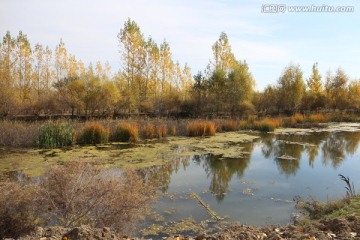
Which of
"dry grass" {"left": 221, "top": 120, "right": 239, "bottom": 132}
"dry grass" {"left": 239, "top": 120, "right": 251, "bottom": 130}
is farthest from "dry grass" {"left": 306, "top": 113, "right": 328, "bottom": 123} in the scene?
"dry grass" {"left": 221, "top": 120, "right": 239, "bottom": 132}

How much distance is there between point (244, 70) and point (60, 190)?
99.1 feet

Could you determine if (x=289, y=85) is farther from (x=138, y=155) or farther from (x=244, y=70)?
(x=138, y=155)

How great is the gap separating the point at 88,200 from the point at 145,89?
27597 millimetres

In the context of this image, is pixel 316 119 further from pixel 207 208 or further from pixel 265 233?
pixel 265 233

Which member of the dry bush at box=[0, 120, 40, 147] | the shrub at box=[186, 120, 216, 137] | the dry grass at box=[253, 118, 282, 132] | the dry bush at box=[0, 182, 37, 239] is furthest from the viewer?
the dry grass at box=[253, 118, 282, 132]

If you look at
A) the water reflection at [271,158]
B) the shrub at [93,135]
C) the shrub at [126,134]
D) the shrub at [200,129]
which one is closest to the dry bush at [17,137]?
the shrub at [93,135]

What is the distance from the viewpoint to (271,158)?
12.3m

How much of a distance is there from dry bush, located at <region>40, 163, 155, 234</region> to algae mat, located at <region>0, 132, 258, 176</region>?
3.64 metres

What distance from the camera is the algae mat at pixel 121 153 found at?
9.82m

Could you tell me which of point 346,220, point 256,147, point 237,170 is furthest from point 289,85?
point 346,220

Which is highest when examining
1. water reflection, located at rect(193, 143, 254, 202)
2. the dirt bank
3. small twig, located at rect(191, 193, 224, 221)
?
the dirt bank

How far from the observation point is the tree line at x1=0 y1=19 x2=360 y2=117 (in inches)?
1077

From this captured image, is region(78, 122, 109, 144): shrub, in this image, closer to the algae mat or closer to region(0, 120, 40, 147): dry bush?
the algae mat

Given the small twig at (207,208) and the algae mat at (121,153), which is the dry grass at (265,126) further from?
the small twig at (207,208)
